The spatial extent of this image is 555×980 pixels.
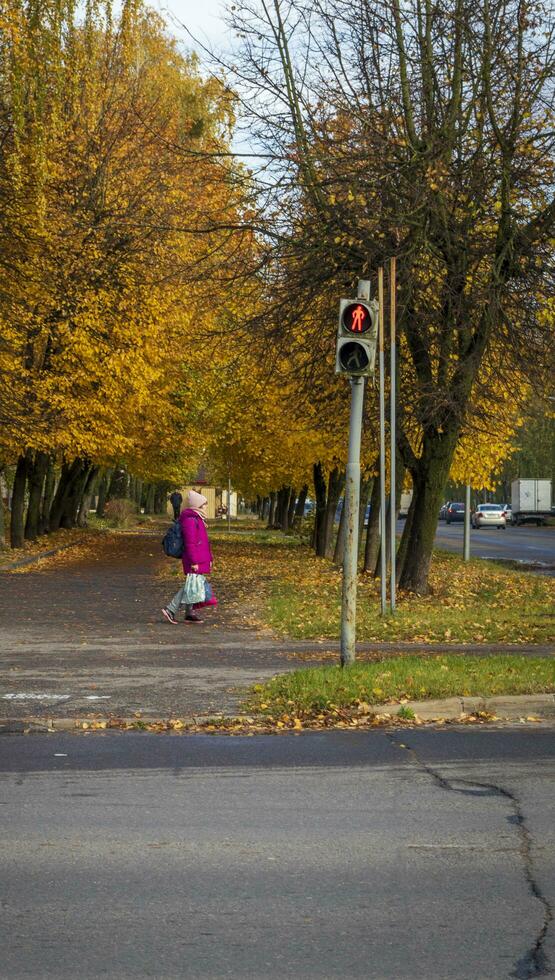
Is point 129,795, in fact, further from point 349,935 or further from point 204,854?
point 349,935

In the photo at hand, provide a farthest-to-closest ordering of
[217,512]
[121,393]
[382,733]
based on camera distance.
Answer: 1. [217,512]
2. [121,393]
3. [382,733]

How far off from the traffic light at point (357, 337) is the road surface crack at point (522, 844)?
3514 mm

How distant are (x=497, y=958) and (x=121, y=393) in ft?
98.1

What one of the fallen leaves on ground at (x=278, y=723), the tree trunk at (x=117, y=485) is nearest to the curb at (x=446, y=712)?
the fallen leaves on ground at (x=278, y=723)

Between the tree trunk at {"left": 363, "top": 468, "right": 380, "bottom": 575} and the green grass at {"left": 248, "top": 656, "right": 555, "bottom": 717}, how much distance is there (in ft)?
63.9

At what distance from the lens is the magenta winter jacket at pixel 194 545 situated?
18.3 meters

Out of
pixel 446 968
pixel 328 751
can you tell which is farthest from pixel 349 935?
pixel 328 751

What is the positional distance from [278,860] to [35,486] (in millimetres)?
36818

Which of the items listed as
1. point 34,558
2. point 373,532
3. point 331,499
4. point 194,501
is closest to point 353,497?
point 194,501

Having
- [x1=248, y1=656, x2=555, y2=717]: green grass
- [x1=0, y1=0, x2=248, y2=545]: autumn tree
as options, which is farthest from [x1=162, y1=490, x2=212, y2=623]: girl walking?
[x1=0, y1=0, x2=248, y2=545]: autumn tree

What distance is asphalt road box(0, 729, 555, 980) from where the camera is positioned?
4.80 meters

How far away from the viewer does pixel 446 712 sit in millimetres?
10586

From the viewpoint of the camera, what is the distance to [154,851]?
6.26 m

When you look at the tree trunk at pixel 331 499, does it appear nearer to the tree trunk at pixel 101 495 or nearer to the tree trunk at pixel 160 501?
the tree trunk at pixel 101 495
